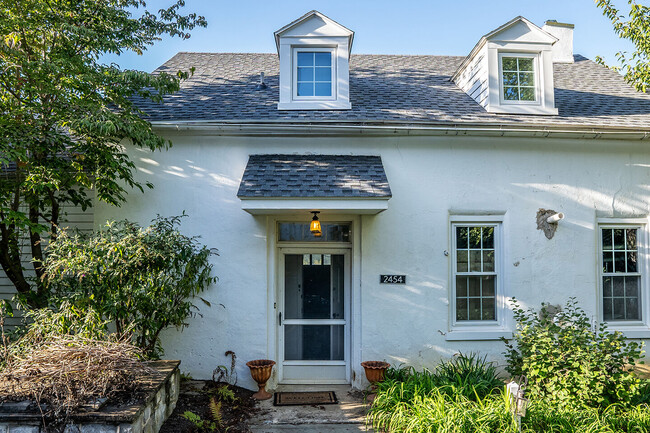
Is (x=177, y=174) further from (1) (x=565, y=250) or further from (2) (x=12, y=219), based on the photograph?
(1) (x=565, y=250)

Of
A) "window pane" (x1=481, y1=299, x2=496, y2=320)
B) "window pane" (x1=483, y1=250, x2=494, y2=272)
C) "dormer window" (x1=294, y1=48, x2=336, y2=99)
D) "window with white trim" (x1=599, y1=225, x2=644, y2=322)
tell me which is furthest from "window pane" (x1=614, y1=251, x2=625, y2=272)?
"dormer window" (x1=294, y1=48, x2=336, y2=99)

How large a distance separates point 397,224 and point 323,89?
2876mm

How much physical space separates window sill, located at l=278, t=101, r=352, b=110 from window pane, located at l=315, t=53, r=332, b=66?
32.6 inches

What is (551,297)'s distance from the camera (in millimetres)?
7004

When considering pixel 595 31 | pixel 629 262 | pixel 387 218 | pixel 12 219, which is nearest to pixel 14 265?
pixel 12 219

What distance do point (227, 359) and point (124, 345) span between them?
2.13 meters

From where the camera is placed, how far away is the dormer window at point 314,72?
777 cm

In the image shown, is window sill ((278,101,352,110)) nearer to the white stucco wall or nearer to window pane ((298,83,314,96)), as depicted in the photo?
window pane ((298,83,314,96))

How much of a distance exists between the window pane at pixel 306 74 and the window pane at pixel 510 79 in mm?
3548

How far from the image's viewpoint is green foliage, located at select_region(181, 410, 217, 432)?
5.04 m

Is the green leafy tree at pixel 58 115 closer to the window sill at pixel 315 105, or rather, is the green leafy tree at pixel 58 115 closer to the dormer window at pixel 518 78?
the window sill at pixel 315 105

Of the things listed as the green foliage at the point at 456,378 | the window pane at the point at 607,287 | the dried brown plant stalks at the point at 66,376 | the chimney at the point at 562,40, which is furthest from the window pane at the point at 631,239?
the dried brown plant stalks at the point at 66,376

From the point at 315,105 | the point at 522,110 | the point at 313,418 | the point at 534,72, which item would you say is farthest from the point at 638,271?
the point at 315,105

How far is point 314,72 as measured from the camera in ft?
25.6
